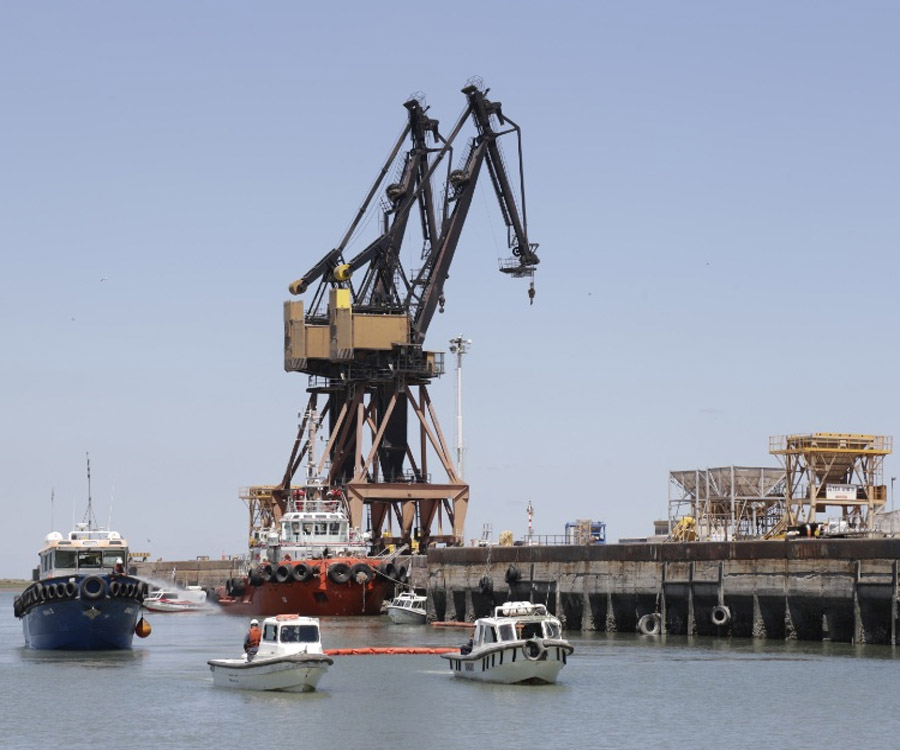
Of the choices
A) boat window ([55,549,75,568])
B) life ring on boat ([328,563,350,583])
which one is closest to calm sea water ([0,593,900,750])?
boat window ([55,549,75,568])

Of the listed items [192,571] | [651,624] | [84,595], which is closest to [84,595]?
[84,595]

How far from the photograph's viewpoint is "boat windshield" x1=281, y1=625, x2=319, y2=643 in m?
52.1

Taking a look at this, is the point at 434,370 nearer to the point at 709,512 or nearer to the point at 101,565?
the point at 709,512

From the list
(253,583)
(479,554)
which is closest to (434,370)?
(253,583)

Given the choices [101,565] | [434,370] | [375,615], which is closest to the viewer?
[101,565]

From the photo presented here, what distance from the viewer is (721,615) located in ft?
226

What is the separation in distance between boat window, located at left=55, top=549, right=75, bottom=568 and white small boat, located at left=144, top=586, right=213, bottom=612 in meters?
61.3

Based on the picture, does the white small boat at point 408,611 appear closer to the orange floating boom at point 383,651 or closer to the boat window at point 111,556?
the orange floating boom at point 383,651

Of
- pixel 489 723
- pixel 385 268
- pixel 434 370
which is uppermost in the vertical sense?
pixel 385 268

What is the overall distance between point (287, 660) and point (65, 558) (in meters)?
18.5

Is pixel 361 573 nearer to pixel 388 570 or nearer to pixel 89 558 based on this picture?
pixel 388 570

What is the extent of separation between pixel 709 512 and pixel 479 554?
18.2 metres

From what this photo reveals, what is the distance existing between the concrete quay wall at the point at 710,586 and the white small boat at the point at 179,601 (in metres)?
47.1

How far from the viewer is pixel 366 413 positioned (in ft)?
380
